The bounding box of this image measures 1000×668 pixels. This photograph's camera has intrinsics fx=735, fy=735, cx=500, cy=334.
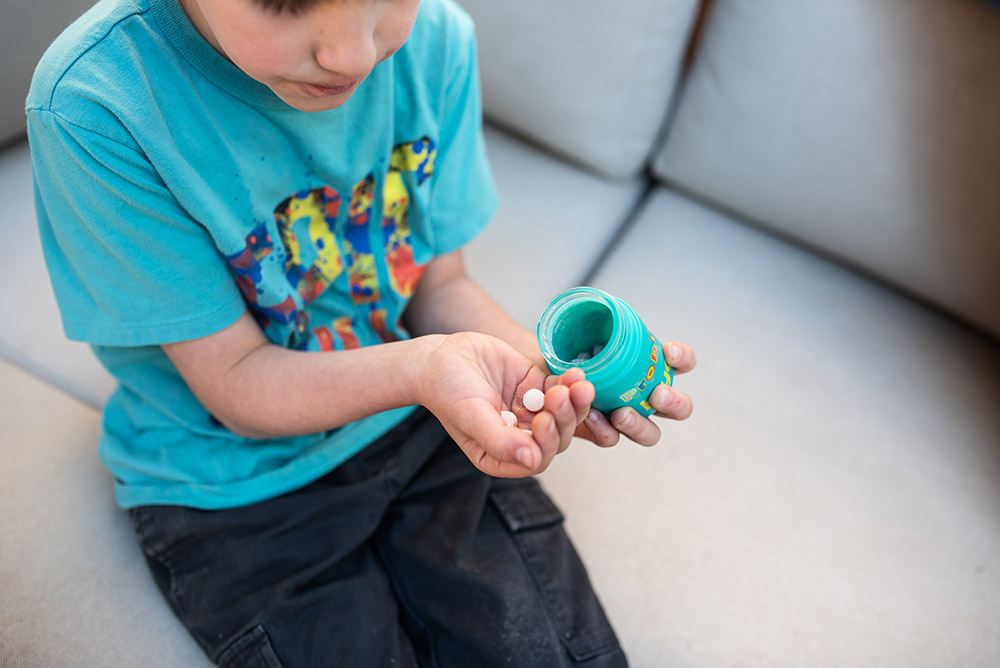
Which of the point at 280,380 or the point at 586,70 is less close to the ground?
the point at 586,70

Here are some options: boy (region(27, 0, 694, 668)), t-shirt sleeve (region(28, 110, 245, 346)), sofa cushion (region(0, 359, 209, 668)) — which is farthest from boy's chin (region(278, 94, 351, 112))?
sofa cushion (region(0, 359, 209, 668))

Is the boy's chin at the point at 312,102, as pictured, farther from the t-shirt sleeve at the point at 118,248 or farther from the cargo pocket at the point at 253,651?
the cargo pocket at the point at 253,651

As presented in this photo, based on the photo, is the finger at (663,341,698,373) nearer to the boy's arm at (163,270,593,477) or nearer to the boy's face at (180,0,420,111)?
the boy's arm at (163,270,593,477)

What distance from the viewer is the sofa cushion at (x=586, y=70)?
1197mm

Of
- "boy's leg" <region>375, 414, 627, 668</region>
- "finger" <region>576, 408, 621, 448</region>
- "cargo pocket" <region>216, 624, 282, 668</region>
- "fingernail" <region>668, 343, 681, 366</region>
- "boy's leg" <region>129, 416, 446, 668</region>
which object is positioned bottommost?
"cargo pocket" <region>216, 624, 282, 668</region>

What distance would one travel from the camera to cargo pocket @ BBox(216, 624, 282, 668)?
2.48ft

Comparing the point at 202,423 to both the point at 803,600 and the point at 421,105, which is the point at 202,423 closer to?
the point at 421,105

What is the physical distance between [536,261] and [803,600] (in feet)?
2.09

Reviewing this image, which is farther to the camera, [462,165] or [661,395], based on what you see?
[462,165]

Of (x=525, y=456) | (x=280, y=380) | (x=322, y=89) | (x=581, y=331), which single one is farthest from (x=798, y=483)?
(x=322, y=89)

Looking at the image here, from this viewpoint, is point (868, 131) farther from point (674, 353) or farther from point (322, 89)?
point (322, 89)

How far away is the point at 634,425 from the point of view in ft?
2.39

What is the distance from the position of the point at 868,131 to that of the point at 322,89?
869 millimetres

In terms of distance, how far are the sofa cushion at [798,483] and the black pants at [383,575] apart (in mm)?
133
